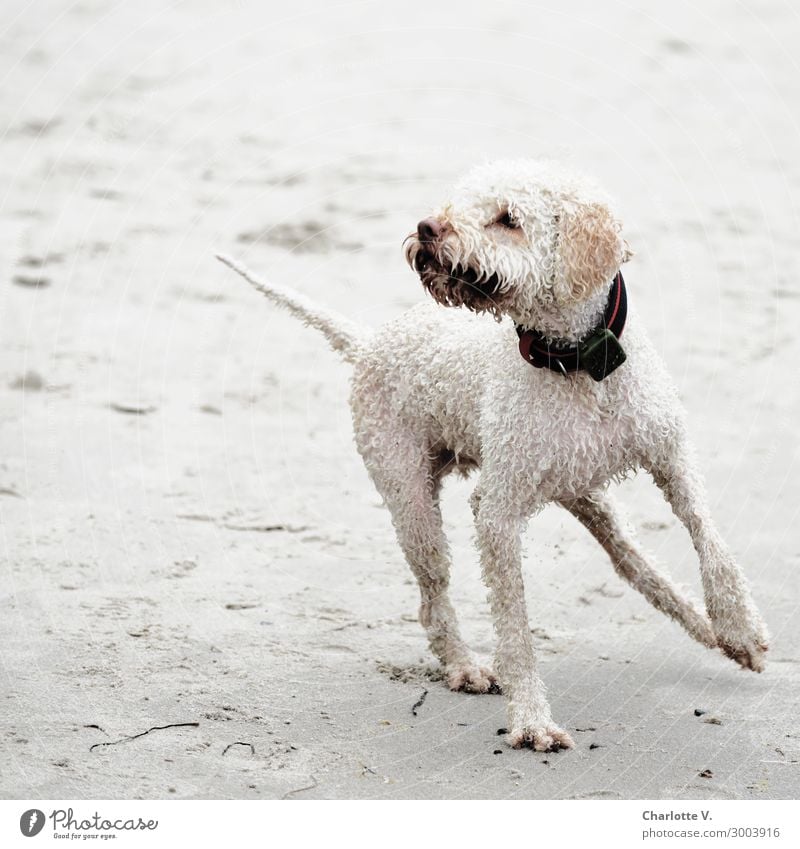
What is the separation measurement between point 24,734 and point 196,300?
5.51 m

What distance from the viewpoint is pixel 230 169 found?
39.5 ft

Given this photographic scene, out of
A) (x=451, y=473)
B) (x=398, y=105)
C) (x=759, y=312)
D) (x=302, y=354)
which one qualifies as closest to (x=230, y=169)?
(x=398, y=105)

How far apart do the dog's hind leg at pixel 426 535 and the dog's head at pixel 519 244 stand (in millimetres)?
1130

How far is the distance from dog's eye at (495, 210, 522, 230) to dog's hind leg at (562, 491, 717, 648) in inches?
57.0

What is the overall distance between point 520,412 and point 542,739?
119cm

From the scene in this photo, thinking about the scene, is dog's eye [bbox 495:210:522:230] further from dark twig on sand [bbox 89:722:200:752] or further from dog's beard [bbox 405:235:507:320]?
dark twig on sand [bbox 89:722:200:752]

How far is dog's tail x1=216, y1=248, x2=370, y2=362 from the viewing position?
6.23m

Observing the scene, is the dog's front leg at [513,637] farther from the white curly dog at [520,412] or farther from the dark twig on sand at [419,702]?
the dark twig on sand at [419,702]

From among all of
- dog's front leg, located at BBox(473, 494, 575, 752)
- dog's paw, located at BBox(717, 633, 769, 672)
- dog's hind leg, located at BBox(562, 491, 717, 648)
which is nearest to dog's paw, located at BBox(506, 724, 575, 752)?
dog's front leg, located at BBox(473, 494, 575, 752)

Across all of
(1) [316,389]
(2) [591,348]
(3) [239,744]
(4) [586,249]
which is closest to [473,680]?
(3) [239,744]

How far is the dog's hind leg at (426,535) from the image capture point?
19.2ft

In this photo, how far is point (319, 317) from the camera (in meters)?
6.29

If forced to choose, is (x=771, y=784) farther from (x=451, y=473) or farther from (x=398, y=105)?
(x=398, y=105)

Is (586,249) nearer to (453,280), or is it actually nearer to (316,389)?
(453,280)
